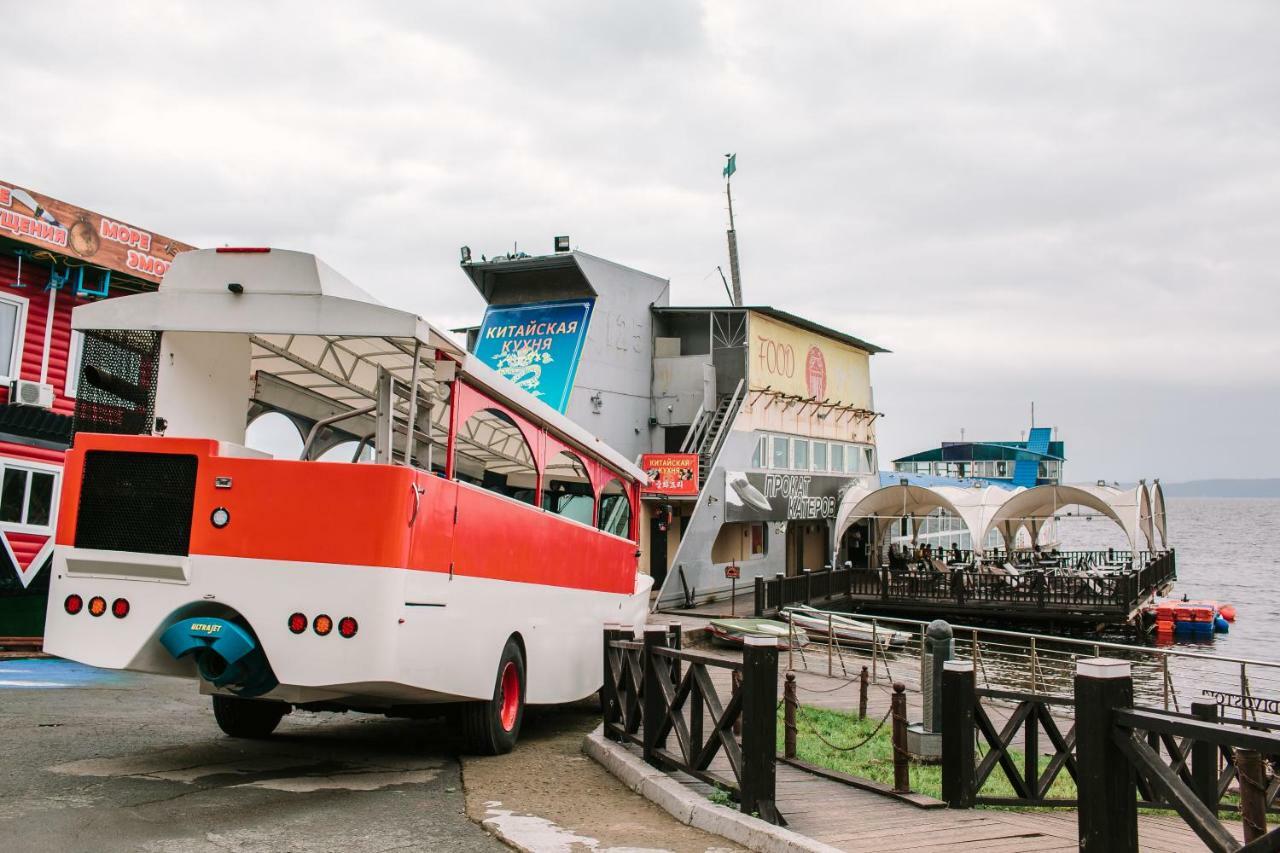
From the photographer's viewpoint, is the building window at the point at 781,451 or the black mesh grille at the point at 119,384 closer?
the black mesh grille at the point at 119,384

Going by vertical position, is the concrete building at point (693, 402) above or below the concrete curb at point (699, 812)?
above

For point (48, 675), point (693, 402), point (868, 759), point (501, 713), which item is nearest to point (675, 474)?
point (693, 402)

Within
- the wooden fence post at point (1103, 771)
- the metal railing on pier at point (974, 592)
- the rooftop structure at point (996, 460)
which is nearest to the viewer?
the wooden fence post at point (1103, 771)

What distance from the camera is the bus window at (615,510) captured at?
1416 centimetres

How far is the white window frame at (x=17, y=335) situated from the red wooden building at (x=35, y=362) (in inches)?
0.6

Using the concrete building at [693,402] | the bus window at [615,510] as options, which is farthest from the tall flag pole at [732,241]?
the bus window at [615,510]

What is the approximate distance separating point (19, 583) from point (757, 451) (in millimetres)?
21178

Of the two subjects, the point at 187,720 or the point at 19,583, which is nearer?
the point at 187,720

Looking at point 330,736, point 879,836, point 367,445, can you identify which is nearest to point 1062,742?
point 879,836

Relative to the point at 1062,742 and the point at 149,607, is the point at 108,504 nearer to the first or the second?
the point at 149,607

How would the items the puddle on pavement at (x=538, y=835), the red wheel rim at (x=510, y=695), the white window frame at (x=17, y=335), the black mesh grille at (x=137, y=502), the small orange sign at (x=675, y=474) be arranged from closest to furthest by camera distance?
the puddle on pavement at (x=538, y=835) < the black mesh grille at (x=137, y=502) < the red wheel rim at (x=510, y=695) < the white window frame at (x=17, y=335) < the small orange sign at (x=675, y=474)

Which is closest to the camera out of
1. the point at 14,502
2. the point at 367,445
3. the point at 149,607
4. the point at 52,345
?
the point at 149,607

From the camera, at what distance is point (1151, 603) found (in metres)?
36.7

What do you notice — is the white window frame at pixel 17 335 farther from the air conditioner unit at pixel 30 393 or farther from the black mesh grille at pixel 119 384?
the black mesh grille at pixel 119 384
